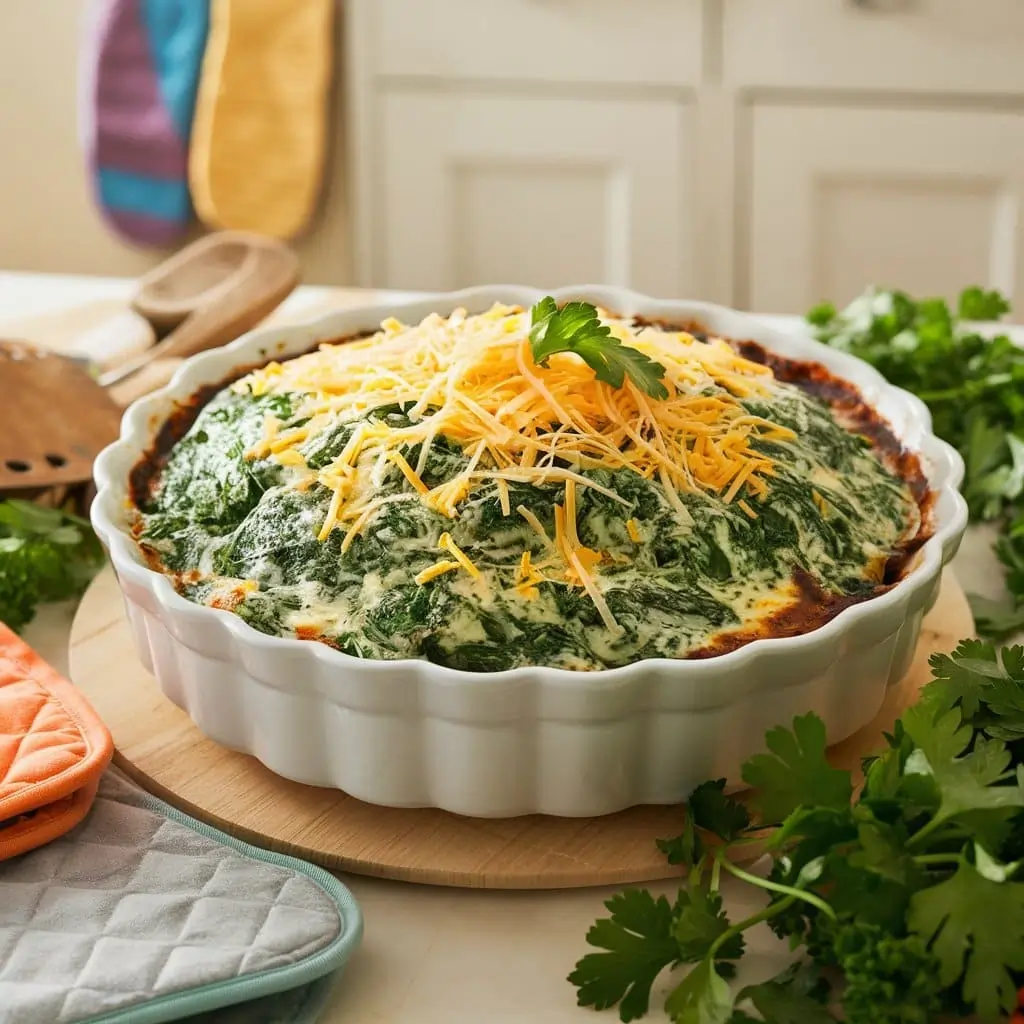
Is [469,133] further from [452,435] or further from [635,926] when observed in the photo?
[635,926]

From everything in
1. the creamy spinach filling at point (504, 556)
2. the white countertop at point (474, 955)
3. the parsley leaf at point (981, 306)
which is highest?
the parsley leaf at point (981, 306)

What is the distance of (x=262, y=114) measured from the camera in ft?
16.2

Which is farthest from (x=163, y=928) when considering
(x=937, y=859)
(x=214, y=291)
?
(x=214, y=291)

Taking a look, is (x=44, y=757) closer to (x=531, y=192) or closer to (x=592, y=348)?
(x=592, y=348)

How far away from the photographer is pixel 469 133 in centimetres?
484

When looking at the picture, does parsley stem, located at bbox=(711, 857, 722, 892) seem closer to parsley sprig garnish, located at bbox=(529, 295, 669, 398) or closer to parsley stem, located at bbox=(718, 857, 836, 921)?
parsley stem, located at bbox=(718, 857, 836, 921)

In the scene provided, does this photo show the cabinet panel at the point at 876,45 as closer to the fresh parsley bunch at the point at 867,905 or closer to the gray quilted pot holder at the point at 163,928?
the fresh parsley bunch at the point at 867,905

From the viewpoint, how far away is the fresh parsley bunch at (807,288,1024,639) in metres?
2.28

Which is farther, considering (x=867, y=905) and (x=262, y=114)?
(x=262, y=114)

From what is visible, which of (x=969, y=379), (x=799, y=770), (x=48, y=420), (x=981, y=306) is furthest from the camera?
(x=981, y=306)

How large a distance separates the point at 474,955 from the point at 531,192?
3864 mm

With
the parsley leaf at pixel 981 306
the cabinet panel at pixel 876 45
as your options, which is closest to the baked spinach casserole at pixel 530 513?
the parsley leaf at pixel 981 306

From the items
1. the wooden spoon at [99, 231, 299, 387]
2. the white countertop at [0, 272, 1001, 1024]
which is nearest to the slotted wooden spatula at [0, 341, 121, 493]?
the wooden spoon at [99, 231, 299, 387]

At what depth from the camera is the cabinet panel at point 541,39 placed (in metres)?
4.59
